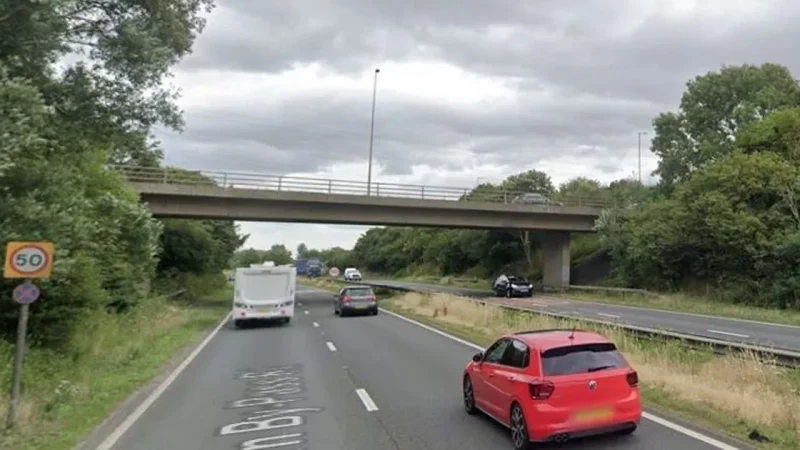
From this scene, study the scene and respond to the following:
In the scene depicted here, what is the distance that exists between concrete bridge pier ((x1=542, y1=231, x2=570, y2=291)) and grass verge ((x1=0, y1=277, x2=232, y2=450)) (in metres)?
35.2

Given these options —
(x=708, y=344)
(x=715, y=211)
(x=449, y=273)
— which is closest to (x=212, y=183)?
(x=715, y=211)

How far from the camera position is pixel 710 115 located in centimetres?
5978

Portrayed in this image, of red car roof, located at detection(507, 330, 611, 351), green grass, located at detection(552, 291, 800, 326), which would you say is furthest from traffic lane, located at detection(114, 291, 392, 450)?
green grass, located at detection(552, 291, 800, 326)

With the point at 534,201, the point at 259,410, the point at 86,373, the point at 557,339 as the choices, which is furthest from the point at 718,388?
the point at 534,201

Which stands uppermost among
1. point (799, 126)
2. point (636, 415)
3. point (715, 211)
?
point (799, 126)

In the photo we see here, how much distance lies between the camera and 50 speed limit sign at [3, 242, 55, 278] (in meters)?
9.12

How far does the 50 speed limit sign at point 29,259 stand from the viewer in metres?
9.12

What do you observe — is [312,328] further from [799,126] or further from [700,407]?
[799,126]

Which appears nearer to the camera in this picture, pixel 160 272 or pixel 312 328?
pixel 312 328

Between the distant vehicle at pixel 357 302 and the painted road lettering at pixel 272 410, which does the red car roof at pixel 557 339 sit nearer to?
the painted road lettering at pixel 272 410

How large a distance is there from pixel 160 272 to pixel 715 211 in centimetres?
3724

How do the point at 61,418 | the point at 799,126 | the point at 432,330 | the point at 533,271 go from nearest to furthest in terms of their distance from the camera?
1. the point at 61,418
2. the point at 432,330
3. the point at 799,126
4. the point at 533,271

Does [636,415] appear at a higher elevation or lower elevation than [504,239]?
lower

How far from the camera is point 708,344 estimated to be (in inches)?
569
